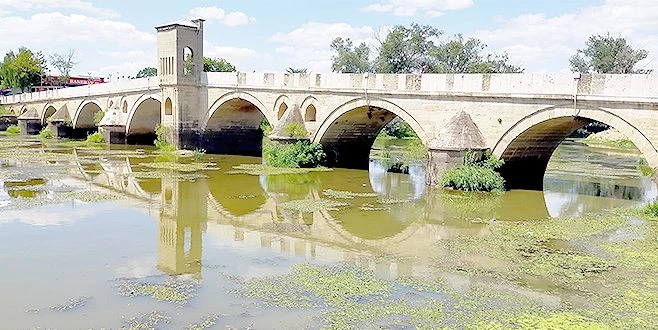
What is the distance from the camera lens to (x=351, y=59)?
159 ft

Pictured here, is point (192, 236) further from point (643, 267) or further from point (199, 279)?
point (643, 267)

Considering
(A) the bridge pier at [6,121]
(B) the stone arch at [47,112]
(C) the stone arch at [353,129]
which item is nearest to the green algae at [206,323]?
(C) the stone arch at [353,129]

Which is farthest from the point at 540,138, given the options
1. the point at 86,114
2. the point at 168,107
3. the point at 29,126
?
the point at 29,126

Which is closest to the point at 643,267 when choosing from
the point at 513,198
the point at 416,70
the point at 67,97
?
the point at 513,198

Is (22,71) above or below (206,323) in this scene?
above

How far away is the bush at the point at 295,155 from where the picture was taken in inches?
756

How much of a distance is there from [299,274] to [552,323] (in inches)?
122

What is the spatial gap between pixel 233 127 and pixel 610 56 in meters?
27.9

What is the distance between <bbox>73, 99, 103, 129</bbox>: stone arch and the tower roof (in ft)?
74.6

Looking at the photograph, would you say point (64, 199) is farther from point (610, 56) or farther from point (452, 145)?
point (610, 56)

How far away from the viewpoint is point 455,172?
577 inches

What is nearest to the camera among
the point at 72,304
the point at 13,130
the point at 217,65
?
the point at 72,304

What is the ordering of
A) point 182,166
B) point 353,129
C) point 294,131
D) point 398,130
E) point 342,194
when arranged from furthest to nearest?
point 398,130, point 353,129, point 294,131, point 182,166, point 342,194

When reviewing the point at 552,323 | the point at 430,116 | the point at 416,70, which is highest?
the point at 416,70
